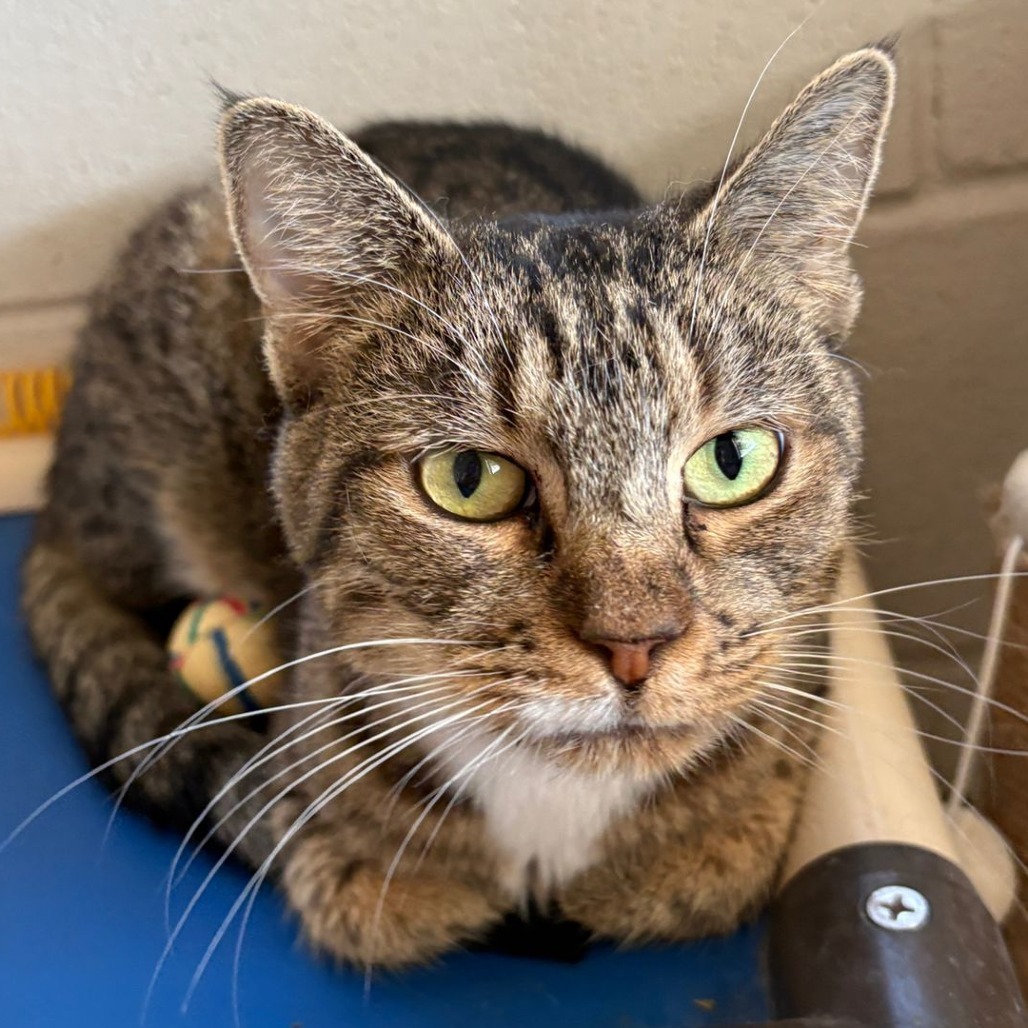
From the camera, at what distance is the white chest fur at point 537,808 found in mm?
826

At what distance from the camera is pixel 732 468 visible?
77 centimetres

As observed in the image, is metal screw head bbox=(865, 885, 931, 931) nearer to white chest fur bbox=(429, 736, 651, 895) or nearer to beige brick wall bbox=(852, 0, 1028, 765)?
white chest fur bbox=(429, 736, 651, 895)

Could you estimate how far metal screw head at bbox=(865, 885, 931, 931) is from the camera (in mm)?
702

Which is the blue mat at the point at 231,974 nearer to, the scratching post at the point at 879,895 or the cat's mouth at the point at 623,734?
the scratching post at the point at 879,895

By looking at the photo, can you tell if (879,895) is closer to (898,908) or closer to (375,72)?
(898,908)

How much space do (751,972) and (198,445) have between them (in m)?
0.84

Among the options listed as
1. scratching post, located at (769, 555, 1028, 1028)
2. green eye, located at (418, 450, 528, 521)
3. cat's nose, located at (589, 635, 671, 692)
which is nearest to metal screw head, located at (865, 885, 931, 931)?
scratching post, located at (769, 555, 1028, 1028)

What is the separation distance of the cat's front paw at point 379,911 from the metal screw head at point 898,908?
1.02 feet

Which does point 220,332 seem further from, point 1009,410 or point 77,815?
point 1009,410

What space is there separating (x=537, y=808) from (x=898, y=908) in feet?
0.93

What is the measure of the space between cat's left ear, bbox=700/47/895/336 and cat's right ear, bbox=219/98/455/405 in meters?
0.23

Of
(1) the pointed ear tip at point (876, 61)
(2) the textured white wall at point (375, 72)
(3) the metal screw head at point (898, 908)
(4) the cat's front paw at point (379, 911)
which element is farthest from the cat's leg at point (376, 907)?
(2) the textured white wall at point (375, 72)

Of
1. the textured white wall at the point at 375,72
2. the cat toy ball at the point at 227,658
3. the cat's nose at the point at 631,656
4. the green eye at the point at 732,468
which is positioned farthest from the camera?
the textured white wall at the point at 375,72

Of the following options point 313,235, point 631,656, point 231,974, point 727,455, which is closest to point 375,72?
point 313,235
